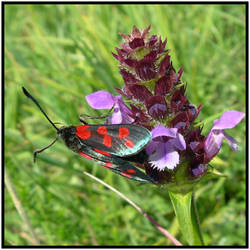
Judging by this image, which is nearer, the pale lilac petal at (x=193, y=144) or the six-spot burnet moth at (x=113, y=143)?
the six-spot burnet moth at (x=113, y=143)

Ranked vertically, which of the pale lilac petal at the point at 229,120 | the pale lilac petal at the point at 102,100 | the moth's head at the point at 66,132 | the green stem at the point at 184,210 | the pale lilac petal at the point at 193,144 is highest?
the pale lilac petal at the point at 102,100

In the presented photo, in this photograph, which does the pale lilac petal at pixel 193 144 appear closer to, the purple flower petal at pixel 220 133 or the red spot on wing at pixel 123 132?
the purple flower petal at pixel 220 133

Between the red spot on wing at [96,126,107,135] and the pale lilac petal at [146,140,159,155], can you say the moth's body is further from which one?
the pale lilac petal at [146,140,159,155]

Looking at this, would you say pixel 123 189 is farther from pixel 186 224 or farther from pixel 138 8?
pixel 138 8

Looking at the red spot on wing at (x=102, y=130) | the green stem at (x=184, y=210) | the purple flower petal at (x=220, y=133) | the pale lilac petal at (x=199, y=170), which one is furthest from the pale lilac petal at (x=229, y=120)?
the red spot on wing at (x=102, y=130)

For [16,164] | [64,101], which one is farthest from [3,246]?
[64,101]

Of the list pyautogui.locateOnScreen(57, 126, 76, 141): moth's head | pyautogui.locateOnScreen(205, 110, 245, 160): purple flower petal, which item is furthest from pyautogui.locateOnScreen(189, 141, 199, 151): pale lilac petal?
pyautogui.locateOnScreen(57, 126, 76, 141): moth's head

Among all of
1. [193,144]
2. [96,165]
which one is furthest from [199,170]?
[96,165]
